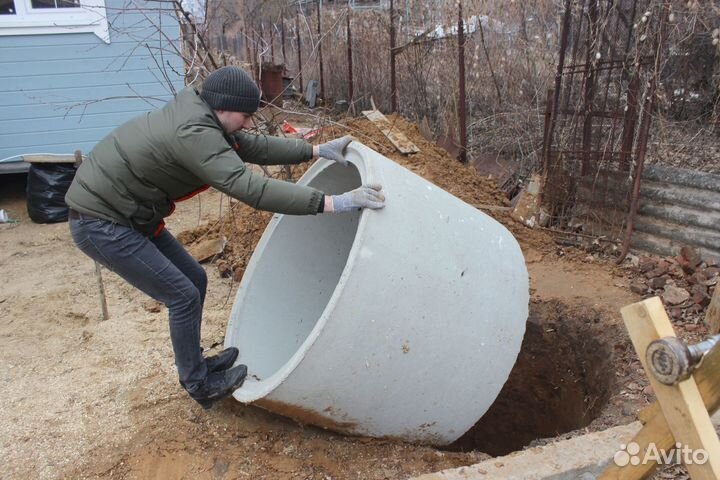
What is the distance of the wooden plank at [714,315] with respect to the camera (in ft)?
11.0

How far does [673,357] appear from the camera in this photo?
4.40ft

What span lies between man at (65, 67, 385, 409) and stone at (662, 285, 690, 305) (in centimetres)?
243

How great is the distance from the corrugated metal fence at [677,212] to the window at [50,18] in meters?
5.82

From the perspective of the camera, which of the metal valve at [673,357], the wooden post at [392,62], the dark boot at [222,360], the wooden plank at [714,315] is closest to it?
the metal valve at [673,357]

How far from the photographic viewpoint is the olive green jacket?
2309 millimetres

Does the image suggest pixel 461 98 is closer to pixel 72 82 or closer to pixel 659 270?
pixel 659 270

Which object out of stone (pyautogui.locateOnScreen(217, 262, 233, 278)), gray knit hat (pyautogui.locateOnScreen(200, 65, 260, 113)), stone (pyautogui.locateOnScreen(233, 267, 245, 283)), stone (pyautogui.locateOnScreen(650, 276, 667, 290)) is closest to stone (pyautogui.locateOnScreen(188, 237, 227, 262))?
stone (pyautogui.locateOnScreen(217, 262, 233, 278))

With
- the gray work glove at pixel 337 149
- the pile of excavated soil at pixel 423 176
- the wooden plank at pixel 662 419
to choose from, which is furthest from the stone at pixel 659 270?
the wooden plank at pixel 662 419

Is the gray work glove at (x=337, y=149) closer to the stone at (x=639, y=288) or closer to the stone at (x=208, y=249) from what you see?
the stone at (x=639, y=288)

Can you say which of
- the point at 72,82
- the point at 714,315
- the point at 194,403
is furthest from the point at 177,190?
the point at 72,82

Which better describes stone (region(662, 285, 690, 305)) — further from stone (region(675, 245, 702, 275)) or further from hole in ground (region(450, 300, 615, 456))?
hole in ground (region(450, 300, 615, 456))

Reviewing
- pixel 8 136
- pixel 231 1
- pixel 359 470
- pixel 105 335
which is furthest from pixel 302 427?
pixel 231 1

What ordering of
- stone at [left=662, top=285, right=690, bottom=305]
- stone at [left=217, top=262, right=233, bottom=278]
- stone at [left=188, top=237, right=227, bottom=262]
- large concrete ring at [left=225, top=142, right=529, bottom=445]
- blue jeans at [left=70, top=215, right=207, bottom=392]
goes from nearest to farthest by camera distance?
large concrete ring at [left=225, top=142, right=529, bottom=445], blue jeans at [left=70, top=215, right=207, bottom=392], stone at [left=662, top=285, right=690, bottom=305], stone at [left=217, top=262, right=233, bottom=278], stone at [left=188, top=237, right=227, bottom=262]

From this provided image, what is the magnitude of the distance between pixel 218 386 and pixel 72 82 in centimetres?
574
